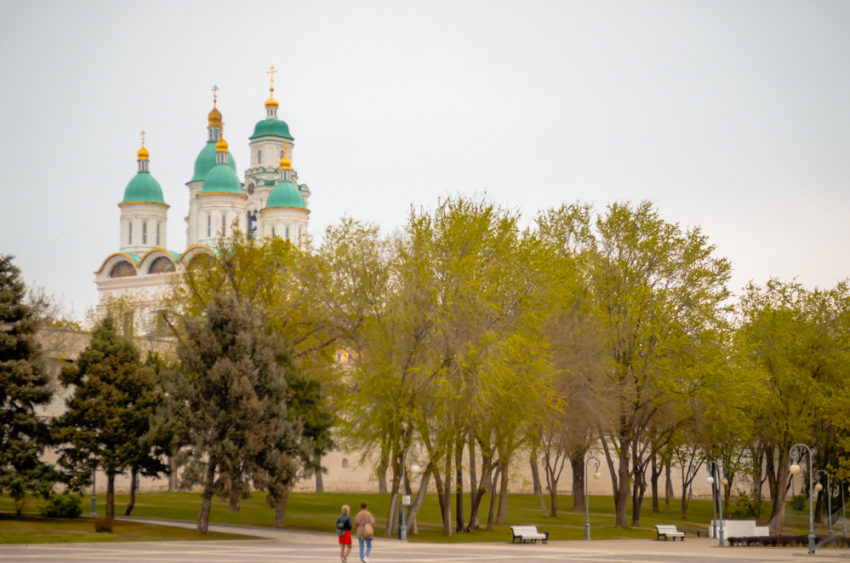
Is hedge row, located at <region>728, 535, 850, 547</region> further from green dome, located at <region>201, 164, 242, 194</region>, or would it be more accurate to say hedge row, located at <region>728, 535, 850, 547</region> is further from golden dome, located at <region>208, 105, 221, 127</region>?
golden dome, located at <region>208, 105, 221, 127</region>

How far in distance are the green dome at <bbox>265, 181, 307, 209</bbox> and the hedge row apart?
236 ft

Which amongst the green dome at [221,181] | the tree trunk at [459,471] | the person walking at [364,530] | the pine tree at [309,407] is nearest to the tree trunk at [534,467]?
the tree trunk at [459,471]

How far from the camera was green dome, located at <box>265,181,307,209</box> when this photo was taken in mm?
99500

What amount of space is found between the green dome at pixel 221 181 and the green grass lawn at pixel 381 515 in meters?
56.9

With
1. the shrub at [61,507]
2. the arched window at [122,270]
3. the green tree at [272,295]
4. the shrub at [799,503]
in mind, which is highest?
the arched window at [122,270]

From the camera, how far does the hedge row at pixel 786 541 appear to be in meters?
32.3

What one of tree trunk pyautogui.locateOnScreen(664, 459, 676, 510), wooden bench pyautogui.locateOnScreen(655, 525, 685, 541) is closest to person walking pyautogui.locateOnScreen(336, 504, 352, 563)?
wooden bench pyautogui.locateOnScreen(655, 525, 685, 541)

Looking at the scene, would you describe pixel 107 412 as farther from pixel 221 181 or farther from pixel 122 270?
pixel 122 270

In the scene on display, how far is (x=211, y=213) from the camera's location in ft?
328

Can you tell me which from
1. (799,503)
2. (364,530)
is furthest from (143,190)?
(364,530)

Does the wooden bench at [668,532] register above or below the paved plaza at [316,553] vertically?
below

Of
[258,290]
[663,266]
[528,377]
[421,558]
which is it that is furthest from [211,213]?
[421,558]

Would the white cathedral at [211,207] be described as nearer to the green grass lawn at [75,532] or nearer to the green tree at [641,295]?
the green tree at [641,295]

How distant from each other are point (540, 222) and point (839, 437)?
729 inches
